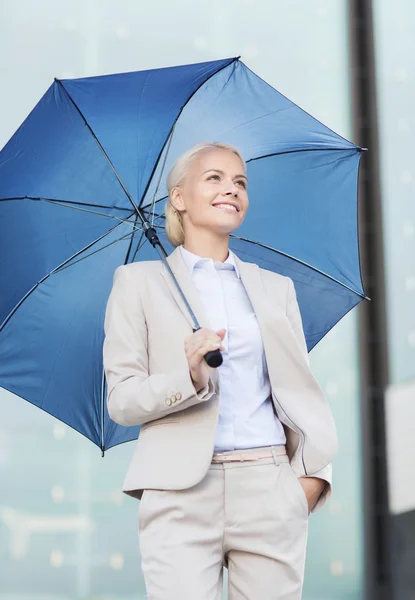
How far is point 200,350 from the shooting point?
134 cm

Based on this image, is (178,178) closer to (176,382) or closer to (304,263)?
(304,263)

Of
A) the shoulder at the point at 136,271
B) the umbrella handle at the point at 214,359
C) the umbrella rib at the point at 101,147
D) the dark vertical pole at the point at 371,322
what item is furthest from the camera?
the dark vertical pole at the point at 371,322

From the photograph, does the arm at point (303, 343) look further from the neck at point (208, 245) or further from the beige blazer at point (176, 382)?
the neck at point (208, 245)

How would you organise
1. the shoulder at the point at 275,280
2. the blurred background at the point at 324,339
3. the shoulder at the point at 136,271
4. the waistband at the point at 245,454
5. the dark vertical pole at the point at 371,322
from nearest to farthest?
the waistband at the point at 245,454 → the shoulder at the point at 136,271 → the shoulder at the point at 275,280 → the blurred background at the point at 324,339 → the dark vertical pole at the point at 371,322

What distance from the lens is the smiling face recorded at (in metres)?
1.62

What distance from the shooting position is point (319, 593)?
10.0 feet

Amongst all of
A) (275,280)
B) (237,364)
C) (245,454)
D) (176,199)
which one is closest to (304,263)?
(275,280)

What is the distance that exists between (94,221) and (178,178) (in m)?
0.25

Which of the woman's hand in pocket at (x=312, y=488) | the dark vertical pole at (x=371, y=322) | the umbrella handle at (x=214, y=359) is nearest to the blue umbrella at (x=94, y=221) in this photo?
the woman's hand in pocket at (x=312, y=488)

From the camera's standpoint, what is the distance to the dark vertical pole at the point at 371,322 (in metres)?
3.10

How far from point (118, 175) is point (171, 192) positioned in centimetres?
19

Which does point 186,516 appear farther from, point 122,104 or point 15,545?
point 15,545

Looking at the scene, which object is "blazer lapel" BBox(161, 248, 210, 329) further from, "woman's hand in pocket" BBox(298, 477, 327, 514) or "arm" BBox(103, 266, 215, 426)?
"woman's hand in pocket" BBox(298, 477, 327, 514)

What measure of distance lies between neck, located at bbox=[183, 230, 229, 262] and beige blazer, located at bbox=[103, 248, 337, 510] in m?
0.04
